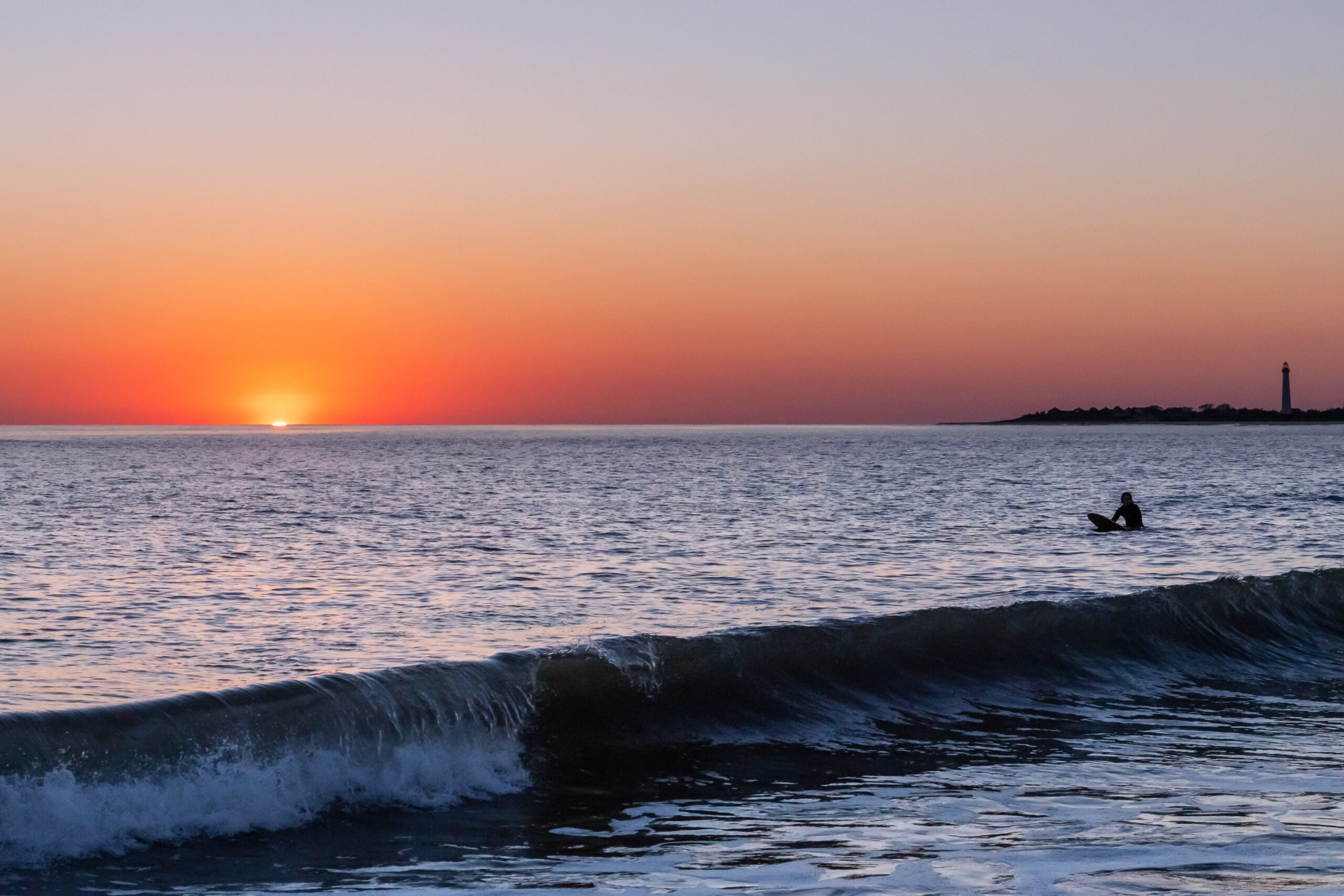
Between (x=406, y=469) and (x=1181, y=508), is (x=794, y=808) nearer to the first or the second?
(x=1181, y=508)

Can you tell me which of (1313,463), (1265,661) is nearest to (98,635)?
(1265,661)

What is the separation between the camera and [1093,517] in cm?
3578

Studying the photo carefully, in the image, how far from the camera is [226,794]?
357 inches

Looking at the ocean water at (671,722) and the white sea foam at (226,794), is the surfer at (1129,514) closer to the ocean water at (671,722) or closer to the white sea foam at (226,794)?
the ocean water at (671,722)

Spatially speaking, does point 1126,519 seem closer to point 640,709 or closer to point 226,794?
point 640,709

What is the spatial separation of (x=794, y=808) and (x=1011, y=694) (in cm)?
552

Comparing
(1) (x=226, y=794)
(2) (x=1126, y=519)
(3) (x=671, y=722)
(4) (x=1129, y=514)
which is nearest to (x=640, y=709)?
(3) (x=671, y=722)

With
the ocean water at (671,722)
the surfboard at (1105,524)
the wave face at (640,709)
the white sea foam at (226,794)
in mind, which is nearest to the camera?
the ocean water at (671,722)

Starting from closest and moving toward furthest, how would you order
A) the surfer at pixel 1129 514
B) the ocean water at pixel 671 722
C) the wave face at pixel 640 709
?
the ocean water at pixel 671 722 < the wave face at pixel 640 709 < the surfer at pixel 1129 514

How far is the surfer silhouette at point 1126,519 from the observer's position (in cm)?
3478

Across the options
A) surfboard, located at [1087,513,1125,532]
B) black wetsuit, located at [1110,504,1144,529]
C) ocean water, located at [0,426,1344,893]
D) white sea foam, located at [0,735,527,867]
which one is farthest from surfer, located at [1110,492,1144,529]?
white sea foam, located at [0,735,527,867]

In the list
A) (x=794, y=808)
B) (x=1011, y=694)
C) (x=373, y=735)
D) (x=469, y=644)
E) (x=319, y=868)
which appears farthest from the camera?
(x=469, y=644)

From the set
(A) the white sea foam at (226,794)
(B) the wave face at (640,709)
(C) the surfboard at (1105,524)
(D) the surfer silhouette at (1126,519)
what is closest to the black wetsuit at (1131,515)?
(D) the surfer silhouette at (1126,519)

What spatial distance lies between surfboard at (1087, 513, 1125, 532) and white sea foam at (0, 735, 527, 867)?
93.3 ft
